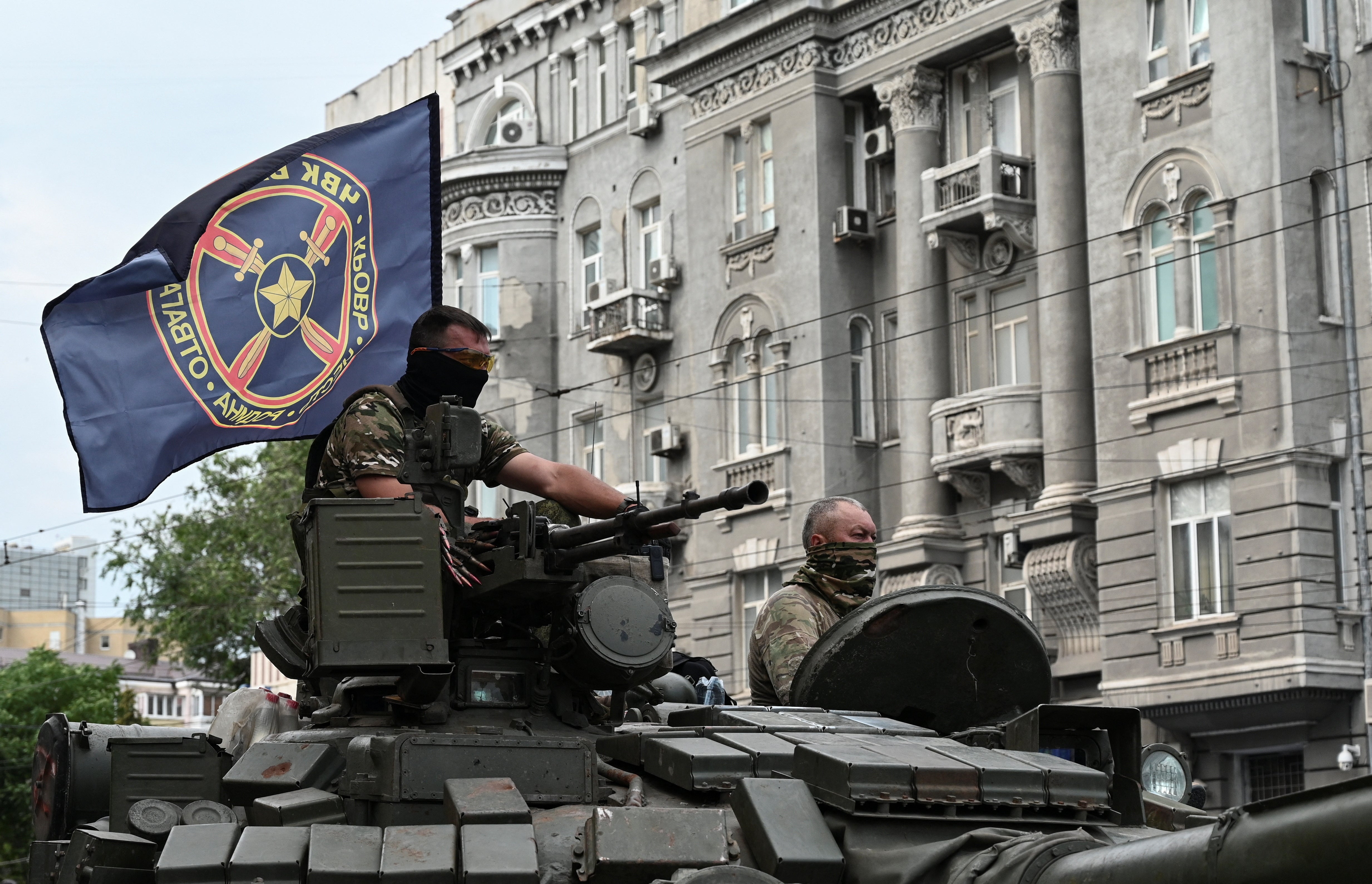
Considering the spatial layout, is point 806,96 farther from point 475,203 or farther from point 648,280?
point 475,203

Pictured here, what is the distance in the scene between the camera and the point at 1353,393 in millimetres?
25312

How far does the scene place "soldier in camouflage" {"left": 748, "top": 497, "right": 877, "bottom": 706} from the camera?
340 inches

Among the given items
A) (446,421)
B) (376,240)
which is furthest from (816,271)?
(446,421)

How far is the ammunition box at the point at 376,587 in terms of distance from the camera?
7.26 meters

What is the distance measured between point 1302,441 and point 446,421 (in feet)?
63.5

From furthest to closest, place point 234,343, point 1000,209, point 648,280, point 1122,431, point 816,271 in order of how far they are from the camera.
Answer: point 648,280 → point 816,271 → point 1000,209 → point 1122,431 → point 234,343

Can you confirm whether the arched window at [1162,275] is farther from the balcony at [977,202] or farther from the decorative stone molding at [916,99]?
the decorative stone molding at [916,99]

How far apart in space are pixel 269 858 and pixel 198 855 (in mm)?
258

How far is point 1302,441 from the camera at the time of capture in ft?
82.9

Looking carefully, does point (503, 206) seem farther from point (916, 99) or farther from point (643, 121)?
point (916, 99)

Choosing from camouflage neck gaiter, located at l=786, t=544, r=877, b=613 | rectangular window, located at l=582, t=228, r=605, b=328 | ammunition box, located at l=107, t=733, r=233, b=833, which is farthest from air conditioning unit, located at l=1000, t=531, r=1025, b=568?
ammunition box, located at l=107, t=733, r=233, b=833

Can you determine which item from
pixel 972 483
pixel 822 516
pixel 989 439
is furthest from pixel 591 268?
pixel 822 516

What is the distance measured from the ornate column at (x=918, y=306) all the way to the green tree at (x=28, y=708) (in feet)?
93.3

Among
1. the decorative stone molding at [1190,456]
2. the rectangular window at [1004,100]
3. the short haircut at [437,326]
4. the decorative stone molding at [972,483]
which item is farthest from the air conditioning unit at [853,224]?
the short haircut at [437,326]
